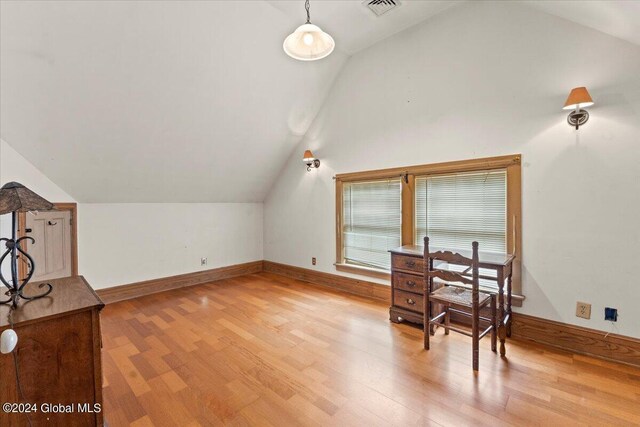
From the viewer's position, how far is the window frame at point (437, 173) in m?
2.67

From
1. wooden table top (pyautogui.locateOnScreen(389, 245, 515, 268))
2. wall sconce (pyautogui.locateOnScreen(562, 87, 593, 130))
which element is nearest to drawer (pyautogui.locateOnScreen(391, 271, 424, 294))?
wooden table top (pyautogui.locateOnScreen(389, 245, 515, 268))

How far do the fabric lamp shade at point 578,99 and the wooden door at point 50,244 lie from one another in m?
5.20

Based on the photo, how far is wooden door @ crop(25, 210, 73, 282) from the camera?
3.25 meters

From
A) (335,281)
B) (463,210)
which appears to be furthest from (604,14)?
(335,281)

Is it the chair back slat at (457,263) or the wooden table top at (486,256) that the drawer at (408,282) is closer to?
the wooden table top at (486,256)

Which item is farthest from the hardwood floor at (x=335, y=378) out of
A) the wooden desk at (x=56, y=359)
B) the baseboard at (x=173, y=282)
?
the baseboard at (x=173, y=282)

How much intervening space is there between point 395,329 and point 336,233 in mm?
1655

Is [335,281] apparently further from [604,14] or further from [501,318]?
[604,14]

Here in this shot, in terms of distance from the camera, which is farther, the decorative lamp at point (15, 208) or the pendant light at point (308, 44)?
the pendant light at point (308, 44)

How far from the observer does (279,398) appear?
6.17ft

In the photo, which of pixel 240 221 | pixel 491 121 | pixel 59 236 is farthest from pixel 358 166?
pixel 59 236

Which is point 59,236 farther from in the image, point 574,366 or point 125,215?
point 574,366

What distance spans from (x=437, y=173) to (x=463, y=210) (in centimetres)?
48

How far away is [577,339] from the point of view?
7.80 feet
